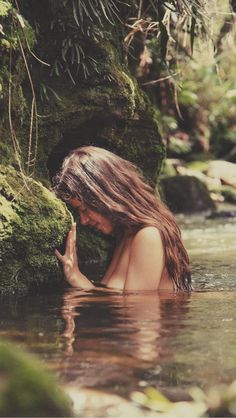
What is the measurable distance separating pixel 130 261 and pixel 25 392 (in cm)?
284

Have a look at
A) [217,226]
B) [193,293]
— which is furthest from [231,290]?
[217,226]

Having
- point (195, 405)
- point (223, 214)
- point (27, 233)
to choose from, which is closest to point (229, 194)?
point (223, 214)

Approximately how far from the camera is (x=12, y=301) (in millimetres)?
4961

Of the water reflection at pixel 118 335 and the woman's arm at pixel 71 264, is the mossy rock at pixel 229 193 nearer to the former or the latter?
the woman's arm at pixel 71 264

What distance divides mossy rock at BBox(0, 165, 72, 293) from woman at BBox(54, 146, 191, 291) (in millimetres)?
115

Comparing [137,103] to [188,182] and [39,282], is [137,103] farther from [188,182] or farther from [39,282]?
[188,182]

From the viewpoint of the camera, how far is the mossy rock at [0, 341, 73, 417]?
233 centimetres

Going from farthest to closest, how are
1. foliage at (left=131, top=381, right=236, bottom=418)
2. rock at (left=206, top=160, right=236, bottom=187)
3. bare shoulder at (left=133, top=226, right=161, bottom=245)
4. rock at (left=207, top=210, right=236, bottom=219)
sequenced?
rock at (left=206, top=160, right=236, bottom=187) < rock at (left=207, top=210, right=236, bottom=219) < bare shoulder at (left=133, top=226, right=161, bottom=245) < foliage at (left=131, top=381, right=236, bottom=418)

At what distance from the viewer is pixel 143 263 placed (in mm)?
5098

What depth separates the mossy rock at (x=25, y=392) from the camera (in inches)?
91.7

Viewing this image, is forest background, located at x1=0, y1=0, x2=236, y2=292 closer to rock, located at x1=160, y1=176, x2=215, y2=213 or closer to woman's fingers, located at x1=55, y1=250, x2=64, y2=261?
woman's fingers, located at x1=55, y1=250, x2=64, y2=261

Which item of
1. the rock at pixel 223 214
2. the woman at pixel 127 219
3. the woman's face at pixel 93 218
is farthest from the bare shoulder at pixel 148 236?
→ the rock at pixel 223 214

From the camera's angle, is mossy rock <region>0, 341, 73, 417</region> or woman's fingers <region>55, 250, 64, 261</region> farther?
woman's fingers <region>55, 250, 64, 261</region>

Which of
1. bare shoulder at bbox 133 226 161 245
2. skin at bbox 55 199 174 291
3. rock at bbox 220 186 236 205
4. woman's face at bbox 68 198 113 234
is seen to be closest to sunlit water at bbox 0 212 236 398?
skin at bbox 55 199 174 291
